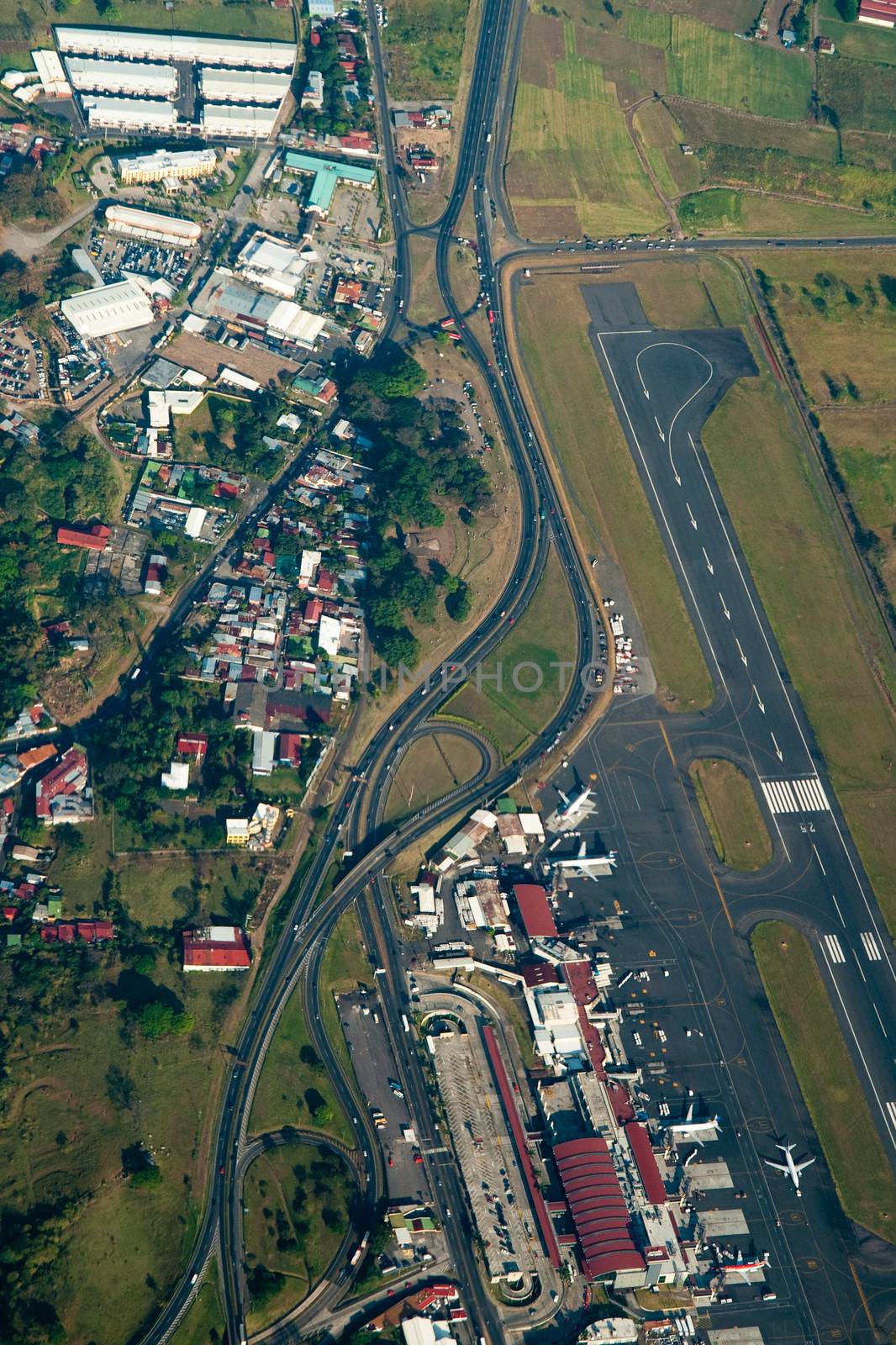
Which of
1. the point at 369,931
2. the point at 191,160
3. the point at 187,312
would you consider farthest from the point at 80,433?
the point at 369,931

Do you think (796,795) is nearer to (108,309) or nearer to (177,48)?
(108,309)

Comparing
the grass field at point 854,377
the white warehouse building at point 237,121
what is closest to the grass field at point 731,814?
the grass field at point 854,377

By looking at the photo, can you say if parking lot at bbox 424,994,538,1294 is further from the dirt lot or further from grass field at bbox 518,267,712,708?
the dirt lot

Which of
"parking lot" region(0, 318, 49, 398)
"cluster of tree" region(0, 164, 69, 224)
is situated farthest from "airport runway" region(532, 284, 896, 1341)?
"cluster of tree" region(0, 164, 69, 224)

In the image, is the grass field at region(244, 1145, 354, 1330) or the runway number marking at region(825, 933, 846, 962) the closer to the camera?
the grass field at region(244, 1145, 354, 1330)

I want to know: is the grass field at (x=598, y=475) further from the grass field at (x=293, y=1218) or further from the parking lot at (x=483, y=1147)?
the grass field at (x=293, y=1218)

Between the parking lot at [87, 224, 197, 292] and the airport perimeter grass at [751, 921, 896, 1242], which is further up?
the parking lot at [87, 224, 197, 292]
